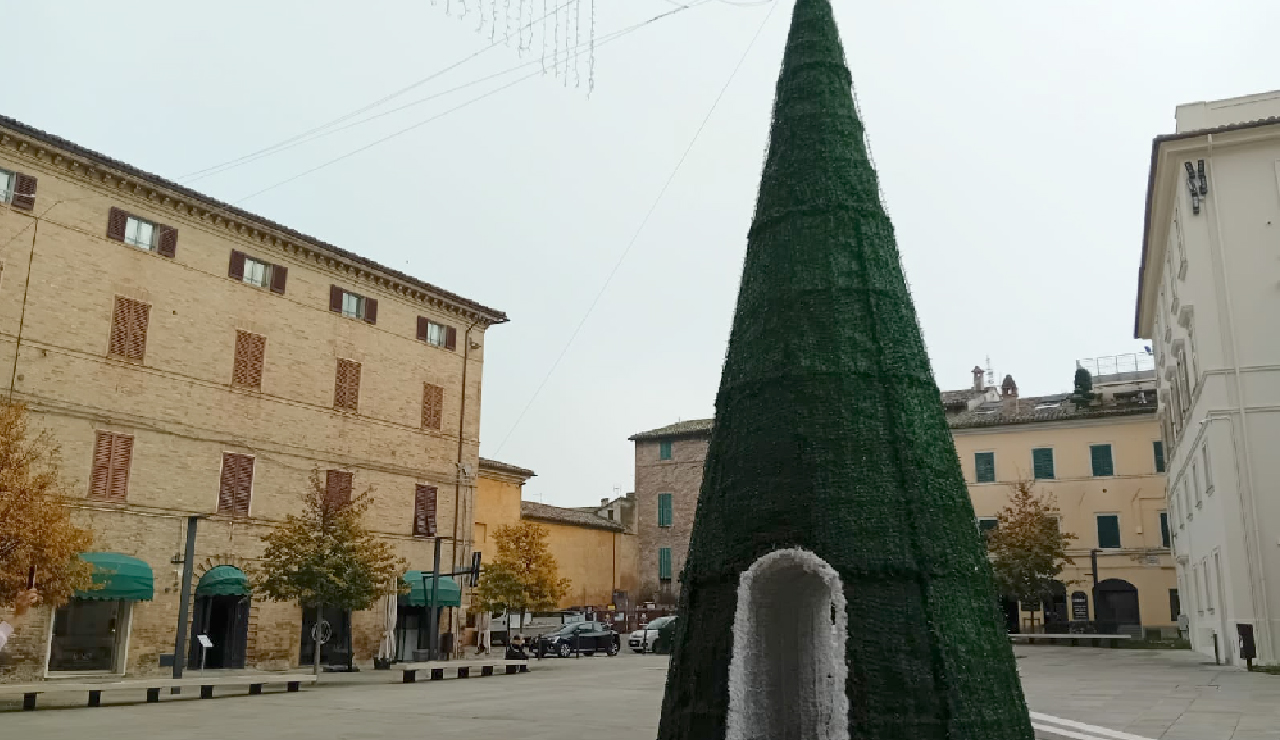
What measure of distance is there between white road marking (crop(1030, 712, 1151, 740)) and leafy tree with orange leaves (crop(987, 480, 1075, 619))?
24.3 meters

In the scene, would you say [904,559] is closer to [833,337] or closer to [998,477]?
[833,337]

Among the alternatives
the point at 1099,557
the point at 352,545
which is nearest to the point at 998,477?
the point at 1099,557

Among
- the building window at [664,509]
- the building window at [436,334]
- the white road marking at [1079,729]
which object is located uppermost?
the building window at [436,334]

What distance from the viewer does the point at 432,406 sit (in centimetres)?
3338

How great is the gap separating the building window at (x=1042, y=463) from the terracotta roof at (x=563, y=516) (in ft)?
68.8

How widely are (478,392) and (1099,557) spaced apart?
2605 cm

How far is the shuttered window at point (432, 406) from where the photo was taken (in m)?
33.1

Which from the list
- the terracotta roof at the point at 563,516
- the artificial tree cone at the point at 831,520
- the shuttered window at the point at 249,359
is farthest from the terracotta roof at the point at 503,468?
the artificial tree cone at the point at 831,520

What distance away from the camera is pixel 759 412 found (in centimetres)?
536

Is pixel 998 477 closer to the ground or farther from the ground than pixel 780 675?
farther from the ground

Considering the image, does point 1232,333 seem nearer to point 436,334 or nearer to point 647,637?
Answer: point 436,334

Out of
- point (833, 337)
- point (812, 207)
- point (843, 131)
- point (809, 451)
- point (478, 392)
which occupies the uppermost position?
point (478, 392)

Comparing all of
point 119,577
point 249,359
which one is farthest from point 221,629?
point 249,359

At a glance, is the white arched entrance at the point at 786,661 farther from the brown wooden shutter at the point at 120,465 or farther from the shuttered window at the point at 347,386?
the shuttered window at the point at 347,386
